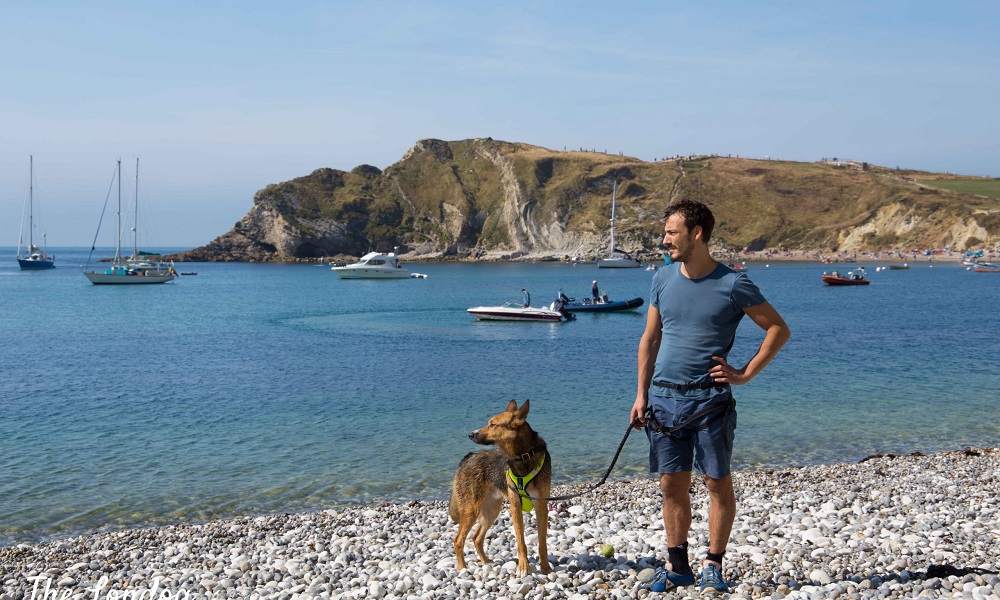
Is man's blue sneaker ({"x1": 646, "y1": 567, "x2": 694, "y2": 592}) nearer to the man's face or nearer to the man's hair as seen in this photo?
the man's face

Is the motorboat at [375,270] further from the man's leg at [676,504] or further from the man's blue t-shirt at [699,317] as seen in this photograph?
the man's blue t-shirt at [699,317]

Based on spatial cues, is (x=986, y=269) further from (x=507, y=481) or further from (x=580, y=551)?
(x=507, y=481)

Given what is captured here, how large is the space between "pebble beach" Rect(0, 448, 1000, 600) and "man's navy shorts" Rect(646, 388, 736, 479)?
119 centimetres

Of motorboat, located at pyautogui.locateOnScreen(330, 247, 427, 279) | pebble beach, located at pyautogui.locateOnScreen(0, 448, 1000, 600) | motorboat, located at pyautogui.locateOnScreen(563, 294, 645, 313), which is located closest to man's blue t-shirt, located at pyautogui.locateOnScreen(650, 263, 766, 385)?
pebble beach, located at pyautogui.locateOnScreen(0, 448, 1000, 600)

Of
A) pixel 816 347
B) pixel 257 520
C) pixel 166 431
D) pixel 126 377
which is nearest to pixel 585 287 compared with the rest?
pixel 816 347

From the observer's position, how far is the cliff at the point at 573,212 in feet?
547

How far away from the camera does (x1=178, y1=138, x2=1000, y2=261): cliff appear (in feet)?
547

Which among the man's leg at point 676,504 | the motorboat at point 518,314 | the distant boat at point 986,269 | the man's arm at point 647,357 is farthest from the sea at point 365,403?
the distant boat at point 986,269

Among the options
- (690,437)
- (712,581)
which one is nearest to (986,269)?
(712,581)

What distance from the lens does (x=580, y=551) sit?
755 cm

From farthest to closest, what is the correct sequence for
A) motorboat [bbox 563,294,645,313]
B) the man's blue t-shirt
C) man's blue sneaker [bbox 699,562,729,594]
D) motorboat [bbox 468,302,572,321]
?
motorboat [bbox 563,294,645,313]
motorboat [bbox 468,302,572,321]
man's blue sneaker [bbox 699,562,729,594]
the man's blue t-shirt

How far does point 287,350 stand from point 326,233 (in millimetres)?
149497

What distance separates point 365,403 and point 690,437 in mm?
16379

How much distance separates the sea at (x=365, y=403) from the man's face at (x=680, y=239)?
7.84 meters
